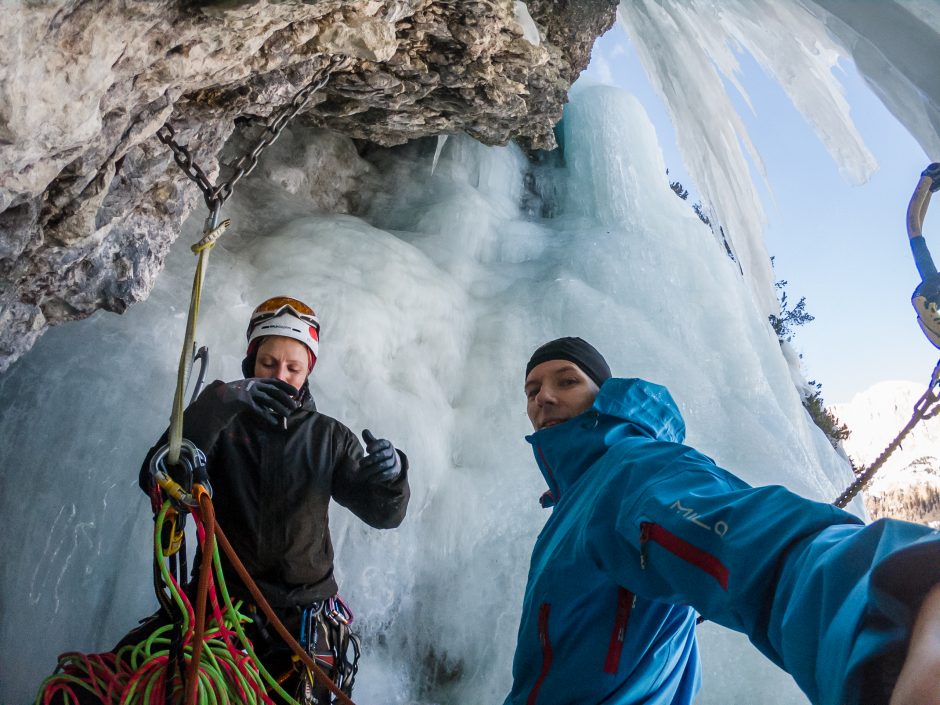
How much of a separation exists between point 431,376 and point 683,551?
3.14 m

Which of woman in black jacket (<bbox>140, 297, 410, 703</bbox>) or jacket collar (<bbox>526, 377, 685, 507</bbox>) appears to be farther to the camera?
woman in black jacket (<bbox>140, 297, 410, 703</bbox>)

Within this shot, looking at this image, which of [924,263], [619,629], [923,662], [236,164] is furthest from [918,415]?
[236,164]

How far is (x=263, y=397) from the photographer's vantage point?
1640 mm

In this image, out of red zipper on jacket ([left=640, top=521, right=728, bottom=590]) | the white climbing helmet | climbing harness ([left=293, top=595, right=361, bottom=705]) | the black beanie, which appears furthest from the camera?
the white climbing helmet

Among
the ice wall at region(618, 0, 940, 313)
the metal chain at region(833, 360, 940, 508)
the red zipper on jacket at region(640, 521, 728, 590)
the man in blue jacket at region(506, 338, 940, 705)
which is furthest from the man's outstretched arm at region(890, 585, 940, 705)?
the ice wall at region(618, 0, 940, 313)

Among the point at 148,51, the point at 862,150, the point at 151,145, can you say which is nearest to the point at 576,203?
the point at 862,150

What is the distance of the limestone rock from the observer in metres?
1.17

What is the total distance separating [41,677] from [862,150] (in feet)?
12.2

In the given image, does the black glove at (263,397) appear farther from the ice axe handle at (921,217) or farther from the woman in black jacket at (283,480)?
the ice axe handle at (921,217)

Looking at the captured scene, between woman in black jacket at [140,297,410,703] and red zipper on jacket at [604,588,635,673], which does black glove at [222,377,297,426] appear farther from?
red zipper on jacket at [604,588,635,673]

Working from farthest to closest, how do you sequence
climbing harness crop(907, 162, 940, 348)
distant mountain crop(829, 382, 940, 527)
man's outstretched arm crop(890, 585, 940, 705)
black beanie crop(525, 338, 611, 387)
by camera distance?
1. distant mountain crop(829, 382, 940, 527)
2. black beanie crop(525, 338, 611, 387)
3. climbing harness crop(907, 162, 940, 348)
4. man's outstretched arm crop(890, 585, 940, 705)

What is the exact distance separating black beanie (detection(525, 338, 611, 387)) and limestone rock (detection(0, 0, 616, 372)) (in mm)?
961

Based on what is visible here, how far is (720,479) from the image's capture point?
842 mm

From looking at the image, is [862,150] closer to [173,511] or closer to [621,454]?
[621,454]
